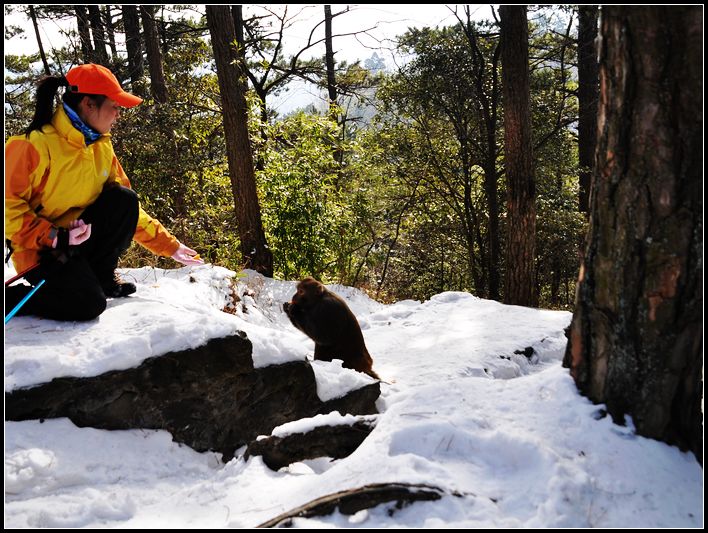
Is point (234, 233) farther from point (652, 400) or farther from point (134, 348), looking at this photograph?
point (652, 400)

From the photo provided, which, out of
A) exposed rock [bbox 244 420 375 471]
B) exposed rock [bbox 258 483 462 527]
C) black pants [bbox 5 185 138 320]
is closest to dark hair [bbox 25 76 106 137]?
black pants [bbox 5 185 138 320]

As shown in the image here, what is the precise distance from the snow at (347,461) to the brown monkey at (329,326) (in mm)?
588

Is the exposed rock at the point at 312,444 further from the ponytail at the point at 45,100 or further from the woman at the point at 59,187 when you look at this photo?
the ponytail at the point at 45,100

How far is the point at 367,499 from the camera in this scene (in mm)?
1861

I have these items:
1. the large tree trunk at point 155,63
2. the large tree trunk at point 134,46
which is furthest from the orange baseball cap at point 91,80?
the large tree trunk at point 134,46

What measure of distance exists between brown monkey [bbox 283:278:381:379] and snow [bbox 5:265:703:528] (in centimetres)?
59

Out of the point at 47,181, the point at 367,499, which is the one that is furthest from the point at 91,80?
the point at 367,499

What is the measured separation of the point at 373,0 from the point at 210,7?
6.66m

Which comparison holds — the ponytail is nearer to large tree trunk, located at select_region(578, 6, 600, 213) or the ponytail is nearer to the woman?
the woman

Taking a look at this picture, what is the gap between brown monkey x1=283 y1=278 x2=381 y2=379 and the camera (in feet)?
14.8

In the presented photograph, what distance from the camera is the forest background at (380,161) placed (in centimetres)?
869

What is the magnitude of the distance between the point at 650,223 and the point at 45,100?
3463mm

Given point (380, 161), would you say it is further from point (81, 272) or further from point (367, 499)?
point (367, 499)

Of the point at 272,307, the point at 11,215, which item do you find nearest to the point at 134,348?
the point at 11,215
